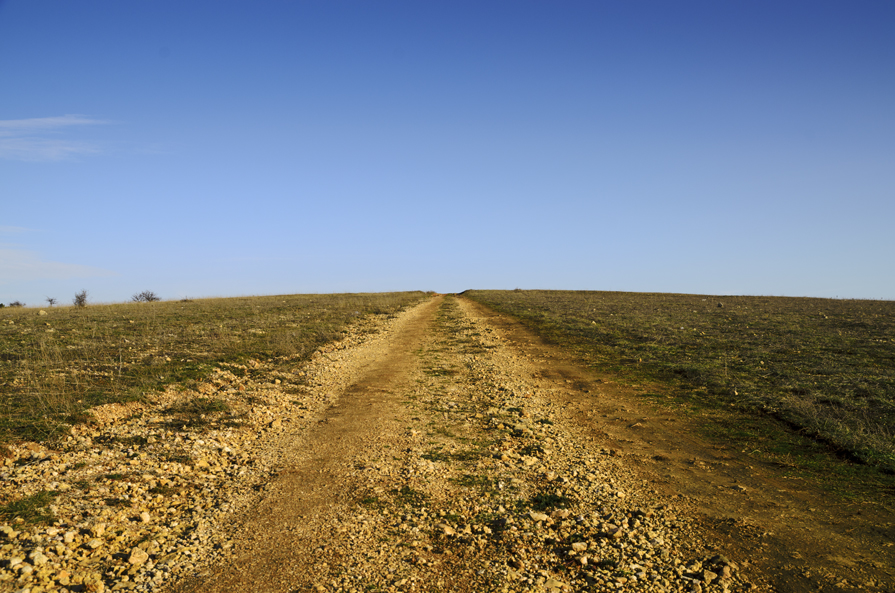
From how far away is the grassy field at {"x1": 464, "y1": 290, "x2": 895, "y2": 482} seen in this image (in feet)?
28.7

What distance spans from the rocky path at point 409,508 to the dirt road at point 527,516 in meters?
0.03

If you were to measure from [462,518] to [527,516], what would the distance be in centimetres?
80

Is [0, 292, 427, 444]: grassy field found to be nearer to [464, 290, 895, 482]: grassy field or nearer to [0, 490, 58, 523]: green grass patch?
[0, 490, 58, 523]: green grass patch

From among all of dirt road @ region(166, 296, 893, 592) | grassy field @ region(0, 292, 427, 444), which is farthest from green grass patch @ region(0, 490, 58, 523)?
grassy field @ region(0, 292, 427, 444)

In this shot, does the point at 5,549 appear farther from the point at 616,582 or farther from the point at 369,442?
the point at 616,582

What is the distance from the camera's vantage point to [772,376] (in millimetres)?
13828

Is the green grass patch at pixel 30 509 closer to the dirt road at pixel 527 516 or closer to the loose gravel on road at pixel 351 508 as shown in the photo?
the loose gravel on road at pixel 351 508

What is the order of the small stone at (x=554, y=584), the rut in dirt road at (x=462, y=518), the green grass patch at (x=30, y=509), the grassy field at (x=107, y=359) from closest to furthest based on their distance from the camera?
the small stone at (x=554, y=584), the rut in dirt road at (x=462, y=518), the green grass patch at (x=30, y=509), the grassy field at (x=107, y=359)

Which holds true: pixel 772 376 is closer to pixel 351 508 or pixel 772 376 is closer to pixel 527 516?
pixel 527 516

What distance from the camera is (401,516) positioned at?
5.78 metres

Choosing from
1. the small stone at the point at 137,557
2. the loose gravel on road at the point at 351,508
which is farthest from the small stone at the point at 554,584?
the small stone at the point at 137,557

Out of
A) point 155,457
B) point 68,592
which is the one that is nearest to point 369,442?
point 155,457

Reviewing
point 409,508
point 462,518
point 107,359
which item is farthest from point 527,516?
point 107,359

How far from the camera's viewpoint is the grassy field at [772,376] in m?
8.74
